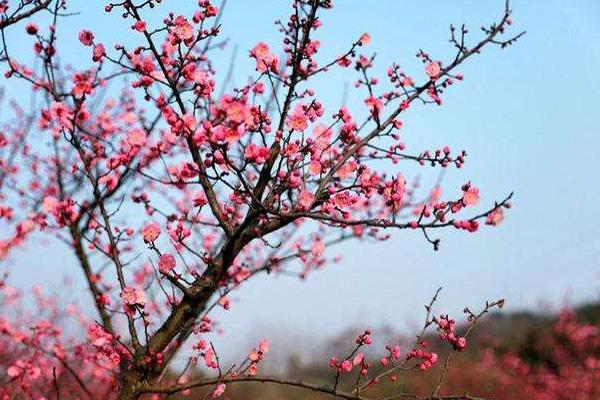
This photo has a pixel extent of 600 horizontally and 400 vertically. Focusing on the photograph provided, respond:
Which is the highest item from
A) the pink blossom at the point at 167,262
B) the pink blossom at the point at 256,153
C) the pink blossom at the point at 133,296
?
the pink blossom at the point at 256,153

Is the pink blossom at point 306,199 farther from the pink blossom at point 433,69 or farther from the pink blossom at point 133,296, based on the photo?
the pink blossom at point 433,69

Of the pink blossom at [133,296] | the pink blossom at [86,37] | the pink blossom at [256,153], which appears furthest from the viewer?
the pink blossom at [86,37]

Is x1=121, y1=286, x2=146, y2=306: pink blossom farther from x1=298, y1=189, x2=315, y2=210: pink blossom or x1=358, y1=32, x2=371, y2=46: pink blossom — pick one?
x1=358, y1=32, x2=371, y2=46: pink blossom

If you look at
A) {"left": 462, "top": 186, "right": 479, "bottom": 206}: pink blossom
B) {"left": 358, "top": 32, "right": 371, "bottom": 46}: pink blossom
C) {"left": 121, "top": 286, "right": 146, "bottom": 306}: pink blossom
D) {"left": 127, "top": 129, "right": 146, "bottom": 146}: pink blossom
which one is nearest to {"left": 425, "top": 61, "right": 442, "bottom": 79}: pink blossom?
{"left": 358, "top": 32, "right": 371, "bottom": 46}: pink blossom

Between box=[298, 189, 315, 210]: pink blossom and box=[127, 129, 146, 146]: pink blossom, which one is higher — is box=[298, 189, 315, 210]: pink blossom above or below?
below

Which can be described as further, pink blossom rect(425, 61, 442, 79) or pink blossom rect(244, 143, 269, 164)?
pink blossom rect(425, 61, 442, 79)

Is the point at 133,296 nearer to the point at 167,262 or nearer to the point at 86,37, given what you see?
the point at 167,262

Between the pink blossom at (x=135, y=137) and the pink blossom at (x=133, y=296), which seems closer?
the pink blossom at (x=133, y=296)

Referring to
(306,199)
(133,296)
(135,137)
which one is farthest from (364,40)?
(133,296)

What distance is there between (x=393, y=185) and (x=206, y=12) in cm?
155

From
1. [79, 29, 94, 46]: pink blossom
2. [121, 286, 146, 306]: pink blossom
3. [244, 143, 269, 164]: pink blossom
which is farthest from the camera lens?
[79, 29, 94, 46]: pink blossom

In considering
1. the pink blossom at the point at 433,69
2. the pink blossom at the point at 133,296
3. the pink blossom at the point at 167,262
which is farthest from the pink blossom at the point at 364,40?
the pink blossom at the point at 133,296

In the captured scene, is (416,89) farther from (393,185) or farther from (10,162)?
(10,162)

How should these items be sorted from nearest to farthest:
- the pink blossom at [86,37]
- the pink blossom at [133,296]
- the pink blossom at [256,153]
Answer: the pink blossom at [256,153]
the pink blossom at [133,296]
the pink blossom at [86,37]
